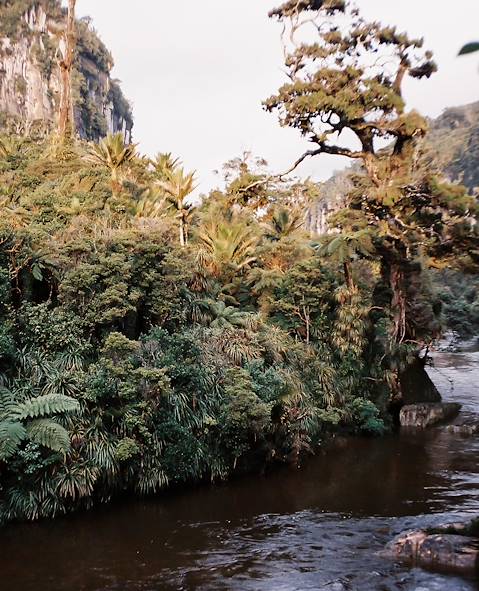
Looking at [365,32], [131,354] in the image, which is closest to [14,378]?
[131,354]

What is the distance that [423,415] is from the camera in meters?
14.7

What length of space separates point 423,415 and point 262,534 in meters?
8.02

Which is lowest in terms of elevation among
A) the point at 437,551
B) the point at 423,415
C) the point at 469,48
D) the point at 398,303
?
the point at 437,551

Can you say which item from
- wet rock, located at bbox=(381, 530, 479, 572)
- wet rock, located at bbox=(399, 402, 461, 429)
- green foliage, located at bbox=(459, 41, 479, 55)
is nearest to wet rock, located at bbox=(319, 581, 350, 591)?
wet rock, located at bbox=(381, 530, 479, 572)

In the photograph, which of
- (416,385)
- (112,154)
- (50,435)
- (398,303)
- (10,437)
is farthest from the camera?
(112,154)

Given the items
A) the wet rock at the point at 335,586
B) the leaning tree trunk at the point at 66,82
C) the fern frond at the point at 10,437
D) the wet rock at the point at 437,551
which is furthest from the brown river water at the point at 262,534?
the leaning tree trunk at the point at 66,82

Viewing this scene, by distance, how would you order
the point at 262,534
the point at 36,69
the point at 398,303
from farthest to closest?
the point at 36,69
the point at 398,303
the point at 262,534

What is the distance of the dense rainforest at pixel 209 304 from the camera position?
29.2 feet

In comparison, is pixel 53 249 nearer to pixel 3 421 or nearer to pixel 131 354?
pixel 131 354

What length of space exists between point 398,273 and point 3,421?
436 inches

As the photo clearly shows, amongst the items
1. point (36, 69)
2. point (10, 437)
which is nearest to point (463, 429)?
point (10, 437)

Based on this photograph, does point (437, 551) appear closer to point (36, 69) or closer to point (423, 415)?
point (423, 415)

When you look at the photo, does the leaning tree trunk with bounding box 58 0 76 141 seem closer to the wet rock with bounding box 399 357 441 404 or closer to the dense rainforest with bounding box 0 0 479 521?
the dense rainforest with bounding box 0 0 479 521

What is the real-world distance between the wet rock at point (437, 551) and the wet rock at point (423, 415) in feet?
24.9
